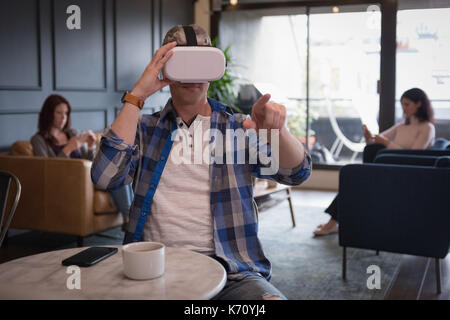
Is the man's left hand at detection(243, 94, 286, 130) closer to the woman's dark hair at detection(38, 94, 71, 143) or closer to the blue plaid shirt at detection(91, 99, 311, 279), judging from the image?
the blue plaid shirt at detection(91, 99, 311, 279)

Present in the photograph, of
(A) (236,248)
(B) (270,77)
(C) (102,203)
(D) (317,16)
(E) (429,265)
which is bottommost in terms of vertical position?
(E) (429,265)

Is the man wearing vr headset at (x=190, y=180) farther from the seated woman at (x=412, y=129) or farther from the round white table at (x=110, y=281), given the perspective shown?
the seated woman at (x=412, y=129)

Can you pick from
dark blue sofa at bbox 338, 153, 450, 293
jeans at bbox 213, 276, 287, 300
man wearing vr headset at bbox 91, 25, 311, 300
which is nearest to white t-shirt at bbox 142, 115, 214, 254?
man wearing vr headset at bbox 91, 25, 311, 300

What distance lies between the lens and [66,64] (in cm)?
462

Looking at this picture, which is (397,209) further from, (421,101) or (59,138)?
(59,138)

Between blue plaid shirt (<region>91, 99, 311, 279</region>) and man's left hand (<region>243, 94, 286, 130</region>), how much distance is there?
0.24 meters

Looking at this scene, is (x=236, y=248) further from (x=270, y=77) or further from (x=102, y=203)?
(x=270, y=77)

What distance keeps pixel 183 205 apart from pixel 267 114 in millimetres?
399

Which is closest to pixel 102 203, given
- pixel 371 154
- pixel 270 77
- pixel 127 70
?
pixel 127 70

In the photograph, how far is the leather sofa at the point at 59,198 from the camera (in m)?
3.54

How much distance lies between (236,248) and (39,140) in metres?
2.85

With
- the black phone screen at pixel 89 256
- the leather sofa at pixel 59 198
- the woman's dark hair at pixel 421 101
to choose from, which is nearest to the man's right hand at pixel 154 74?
the black phone screen at pixel 89 256

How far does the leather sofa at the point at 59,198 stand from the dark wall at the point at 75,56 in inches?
22.1
